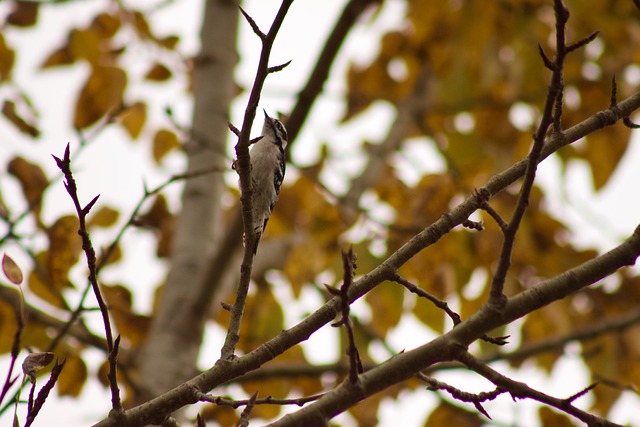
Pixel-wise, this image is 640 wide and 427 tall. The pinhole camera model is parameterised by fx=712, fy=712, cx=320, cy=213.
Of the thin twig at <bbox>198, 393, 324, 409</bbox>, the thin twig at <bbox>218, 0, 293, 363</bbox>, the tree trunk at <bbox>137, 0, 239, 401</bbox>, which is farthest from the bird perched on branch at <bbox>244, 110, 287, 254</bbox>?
the thin twig at <bbox>198, 393, 324, 409</bbox>

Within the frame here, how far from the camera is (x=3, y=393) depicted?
1575 millimetres

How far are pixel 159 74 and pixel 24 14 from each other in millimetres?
831

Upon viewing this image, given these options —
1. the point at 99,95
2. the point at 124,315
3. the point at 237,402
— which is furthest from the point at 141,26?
the point at 237,402

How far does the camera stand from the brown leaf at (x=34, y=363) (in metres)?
1.63

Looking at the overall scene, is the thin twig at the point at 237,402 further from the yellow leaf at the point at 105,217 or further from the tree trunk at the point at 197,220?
the yellow leaf at the point at 105,217

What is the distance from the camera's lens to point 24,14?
3.81 meters

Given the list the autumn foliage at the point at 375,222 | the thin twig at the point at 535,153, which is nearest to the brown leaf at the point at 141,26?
the autumn foliage at the point at 375,222

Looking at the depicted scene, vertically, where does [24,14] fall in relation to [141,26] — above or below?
below

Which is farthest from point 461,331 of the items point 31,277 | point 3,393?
point 31,277

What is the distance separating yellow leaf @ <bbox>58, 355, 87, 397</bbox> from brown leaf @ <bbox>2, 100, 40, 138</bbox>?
0.89m

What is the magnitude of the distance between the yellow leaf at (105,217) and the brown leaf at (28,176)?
0.80m

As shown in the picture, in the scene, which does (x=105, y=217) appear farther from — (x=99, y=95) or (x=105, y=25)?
(x=105, y=25)

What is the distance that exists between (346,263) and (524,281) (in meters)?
3.21

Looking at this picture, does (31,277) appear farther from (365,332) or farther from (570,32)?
(570,32)
